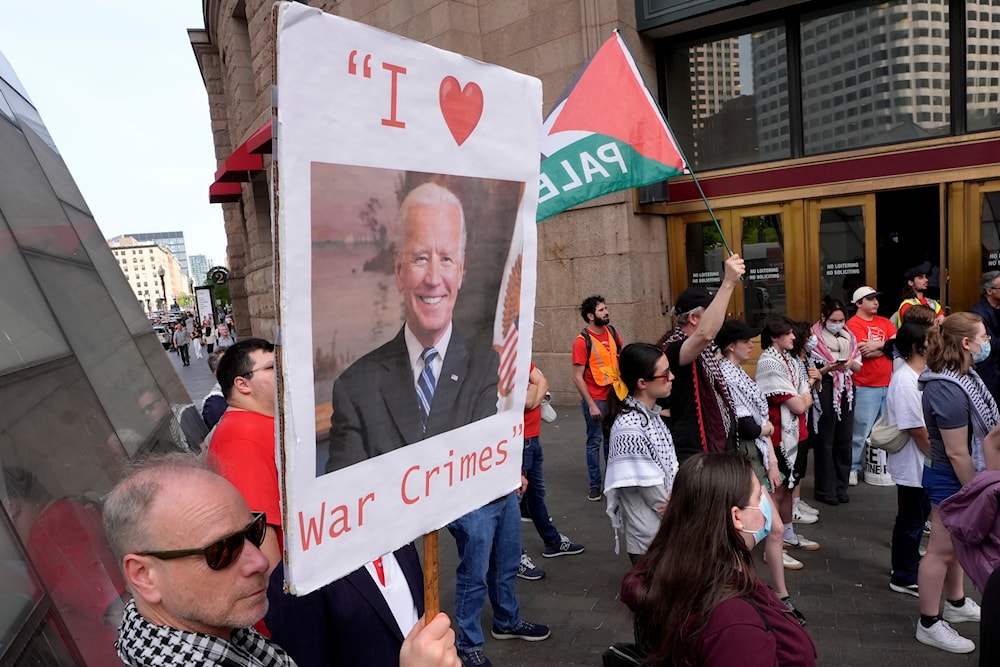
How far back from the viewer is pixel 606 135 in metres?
4.18

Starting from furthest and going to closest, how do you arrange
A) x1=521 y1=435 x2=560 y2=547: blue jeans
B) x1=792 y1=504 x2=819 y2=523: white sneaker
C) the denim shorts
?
x1=792 y1=504 x2=819 y2=523: white sneaker, x1=521 y1=435 x2=560 y2=547: blue jeans, the denim shorts

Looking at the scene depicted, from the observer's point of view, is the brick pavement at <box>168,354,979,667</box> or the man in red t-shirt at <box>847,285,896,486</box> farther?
the man in red t-shirt at <box>847,285,896,486</box>

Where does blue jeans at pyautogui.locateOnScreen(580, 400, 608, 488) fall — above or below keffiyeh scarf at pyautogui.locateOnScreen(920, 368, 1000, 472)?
below

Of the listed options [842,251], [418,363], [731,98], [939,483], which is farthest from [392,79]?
[731,98]

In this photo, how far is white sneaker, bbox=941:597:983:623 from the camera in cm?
384

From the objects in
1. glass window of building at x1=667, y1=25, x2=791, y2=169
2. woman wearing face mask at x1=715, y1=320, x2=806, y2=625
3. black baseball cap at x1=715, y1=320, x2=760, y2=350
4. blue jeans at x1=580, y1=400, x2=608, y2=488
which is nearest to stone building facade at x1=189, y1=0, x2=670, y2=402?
glass window of building at x1=667, y1=25, x2=791, y2=169

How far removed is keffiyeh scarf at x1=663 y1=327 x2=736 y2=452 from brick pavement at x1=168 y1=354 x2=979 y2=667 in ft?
3.97

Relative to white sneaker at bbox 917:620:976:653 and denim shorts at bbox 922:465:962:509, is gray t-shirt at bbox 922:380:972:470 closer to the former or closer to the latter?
denim shorts at bbox 922:465:962:509

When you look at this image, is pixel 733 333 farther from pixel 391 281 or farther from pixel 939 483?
pixel 391 281

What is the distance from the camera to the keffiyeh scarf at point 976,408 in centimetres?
357

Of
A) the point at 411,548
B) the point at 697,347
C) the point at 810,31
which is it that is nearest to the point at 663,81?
the point at 810,31

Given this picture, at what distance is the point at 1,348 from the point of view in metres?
2.39

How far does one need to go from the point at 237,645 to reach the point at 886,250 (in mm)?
9909

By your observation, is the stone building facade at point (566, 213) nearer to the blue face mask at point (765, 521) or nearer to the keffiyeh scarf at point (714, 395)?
the keffiyeh scarf at point (714, 395)
